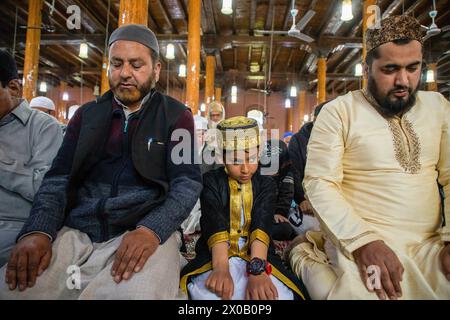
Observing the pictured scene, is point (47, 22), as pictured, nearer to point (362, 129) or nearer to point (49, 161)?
point (49, 161)

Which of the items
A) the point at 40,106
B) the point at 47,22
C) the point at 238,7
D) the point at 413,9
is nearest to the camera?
the point at 40,106

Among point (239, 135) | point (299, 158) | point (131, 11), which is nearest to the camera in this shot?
point (239, 135)

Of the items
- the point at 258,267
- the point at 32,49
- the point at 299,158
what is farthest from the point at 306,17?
the point at 32,49

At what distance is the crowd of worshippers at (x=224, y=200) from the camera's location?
137 centimetres

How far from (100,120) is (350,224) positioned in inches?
55.2

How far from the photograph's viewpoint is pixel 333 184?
160 cm

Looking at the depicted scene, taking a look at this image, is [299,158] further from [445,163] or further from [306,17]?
[306,17]

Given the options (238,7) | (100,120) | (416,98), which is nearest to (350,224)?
(416,98)

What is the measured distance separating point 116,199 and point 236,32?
468 inches

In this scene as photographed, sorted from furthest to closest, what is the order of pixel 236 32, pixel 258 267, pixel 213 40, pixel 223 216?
pixel 236 32 → pixel 213 40 → pixel 223 216 → pixel 258 267

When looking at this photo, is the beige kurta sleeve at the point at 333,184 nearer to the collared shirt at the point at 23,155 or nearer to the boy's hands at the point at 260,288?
the boy's hands at the point at 260,288

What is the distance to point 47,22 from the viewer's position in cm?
1110

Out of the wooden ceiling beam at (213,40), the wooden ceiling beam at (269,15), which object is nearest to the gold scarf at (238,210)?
the wooden ceiling beam at (269,15)

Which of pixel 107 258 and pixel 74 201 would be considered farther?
pixel 74 201
